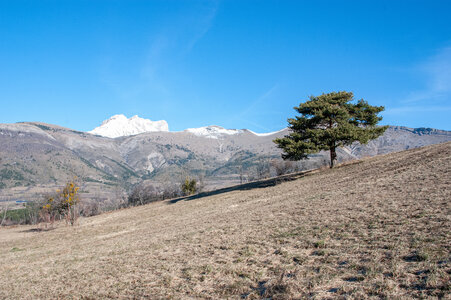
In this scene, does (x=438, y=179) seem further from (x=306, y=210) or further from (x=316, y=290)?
(x=316, y=290)

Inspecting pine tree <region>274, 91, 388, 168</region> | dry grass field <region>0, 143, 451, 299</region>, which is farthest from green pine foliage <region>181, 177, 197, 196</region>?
dry grass field <region>0, 143, 451, 299</region>

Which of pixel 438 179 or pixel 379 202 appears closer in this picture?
pixel 379 202

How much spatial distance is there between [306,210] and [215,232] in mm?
5495

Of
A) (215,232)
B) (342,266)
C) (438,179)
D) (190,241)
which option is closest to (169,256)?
(190,241)

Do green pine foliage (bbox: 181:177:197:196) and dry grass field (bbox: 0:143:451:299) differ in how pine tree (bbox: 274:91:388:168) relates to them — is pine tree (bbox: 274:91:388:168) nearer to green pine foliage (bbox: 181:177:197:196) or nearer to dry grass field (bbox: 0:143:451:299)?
dry grass field (bbox: 0:143:451:299)

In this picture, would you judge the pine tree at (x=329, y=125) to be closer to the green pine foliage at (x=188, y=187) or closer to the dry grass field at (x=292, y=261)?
the dry grass field at (x=292, y=261)

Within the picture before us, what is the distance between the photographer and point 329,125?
36.8 meters

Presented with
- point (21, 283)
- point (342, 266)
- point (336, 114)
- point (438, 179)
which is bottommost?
point (21, 283)

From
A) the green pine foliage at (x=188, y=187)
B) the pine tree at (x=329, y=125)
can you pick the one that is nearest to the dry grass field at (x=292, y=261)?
the pine tree at (x=329, y=125)

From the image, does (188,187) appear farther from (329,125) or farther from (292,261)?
(292,261)

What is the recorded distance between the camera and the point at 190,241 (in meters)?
14.7

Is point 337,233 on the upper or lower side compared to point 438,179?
lower

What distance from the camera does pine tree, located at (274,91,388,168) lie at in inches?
1312

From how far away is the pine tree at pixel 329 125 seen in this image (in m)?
33.3
